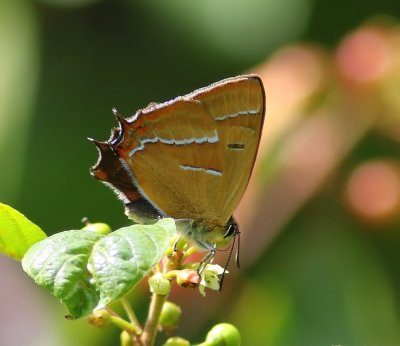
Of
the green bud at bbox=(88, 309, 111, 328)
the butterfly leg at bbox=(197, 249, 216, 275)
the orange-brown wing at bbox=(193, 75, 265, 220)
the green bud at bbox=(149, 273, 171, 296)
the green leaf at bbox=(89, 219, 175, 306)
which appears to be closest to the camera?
the green leaf at bbox=(89, 219, 175, 306)

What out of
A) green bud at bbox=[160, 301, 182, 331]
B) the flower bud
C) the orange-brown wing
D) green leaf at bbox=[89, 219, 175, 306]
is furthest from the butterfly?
green leaf at bbox=[89, 219, 175, 306]

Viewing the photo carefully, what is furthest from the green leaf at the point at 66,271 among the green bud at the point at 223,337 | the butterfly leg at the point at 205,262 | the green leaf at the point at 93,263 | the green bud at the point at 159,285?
the green bud at the point at 223,337

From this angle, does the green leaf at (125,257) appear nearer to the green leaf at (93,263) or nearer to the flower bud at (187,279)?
the green leaf at (93,263)

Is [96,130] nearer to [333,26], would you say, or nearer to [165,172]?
[333,26]

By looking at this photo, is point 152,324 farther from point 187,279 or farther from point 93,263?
point 93,263

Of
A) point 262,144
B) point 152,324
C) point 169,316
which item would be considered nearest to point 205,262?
point 169,316

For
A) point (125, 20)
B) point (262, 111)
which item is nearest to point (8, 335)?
point (125, 20)

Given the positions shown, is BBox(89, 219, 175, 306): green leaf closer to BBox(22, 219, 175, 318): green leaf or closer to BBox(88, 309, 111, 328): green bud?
BBox(22, 219, 175, 318): green leaf
